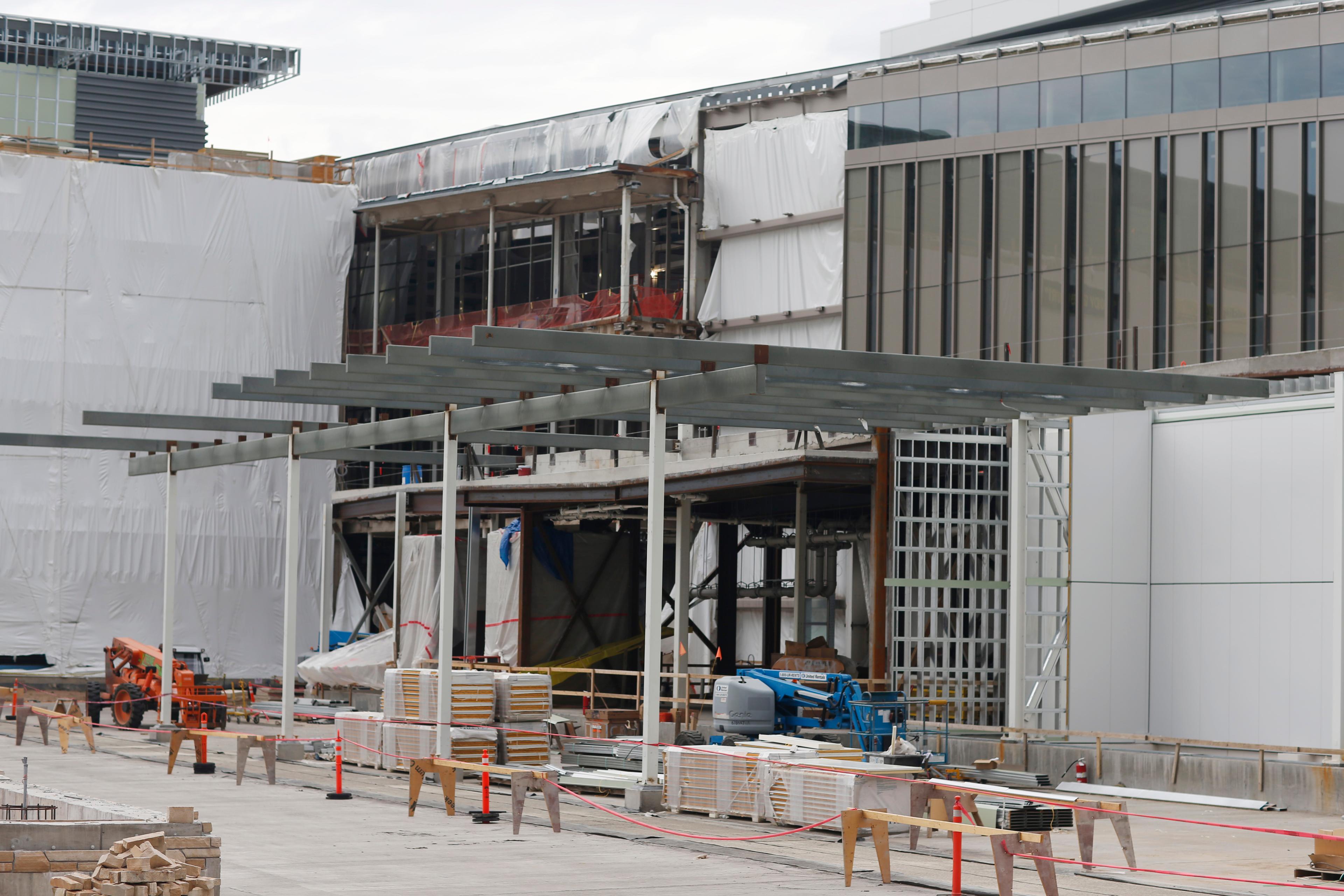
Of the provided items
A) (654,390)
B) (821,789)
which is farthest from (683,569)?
(821,789)

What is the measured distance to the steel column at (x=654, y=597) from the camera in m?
21.1

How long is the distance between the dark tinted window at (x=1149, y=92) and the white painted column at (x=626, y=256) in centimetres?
1551

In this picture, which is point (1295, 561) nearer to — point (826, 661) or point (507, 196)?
point (826, 661)

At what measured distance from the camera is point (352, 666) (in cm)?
4688

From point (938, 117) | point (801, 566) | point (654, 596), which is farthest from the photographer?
point (938, 117)

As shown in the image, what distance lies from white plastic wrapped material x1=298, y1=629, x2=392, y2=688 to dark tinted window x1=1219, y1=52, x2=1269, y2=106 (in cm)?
2664

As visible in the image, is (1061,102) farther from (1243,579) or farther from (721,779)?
(721,779)

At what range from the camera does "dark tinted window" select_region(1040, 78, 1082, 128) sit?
153ft

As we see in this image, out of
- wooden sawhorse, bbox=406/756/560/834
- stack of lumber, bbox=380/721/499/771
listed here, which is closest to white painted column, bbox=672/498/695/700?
stack of lumber, bbox=380/721/499/771

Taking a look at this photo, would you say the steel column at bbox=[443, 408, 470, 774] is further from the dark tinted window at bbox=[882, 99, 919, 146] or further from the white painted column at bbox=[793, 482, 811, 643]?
the dark tinted window at bbox=[882, 99, 919, 146]

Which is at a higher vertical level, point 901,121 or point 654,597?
point 901,121

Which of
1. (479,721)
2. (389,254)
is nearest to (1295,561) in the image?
(479,721)

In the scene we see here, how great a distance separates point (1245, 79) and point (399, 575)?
25087mm

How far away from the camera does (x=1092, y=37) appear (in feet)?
153
